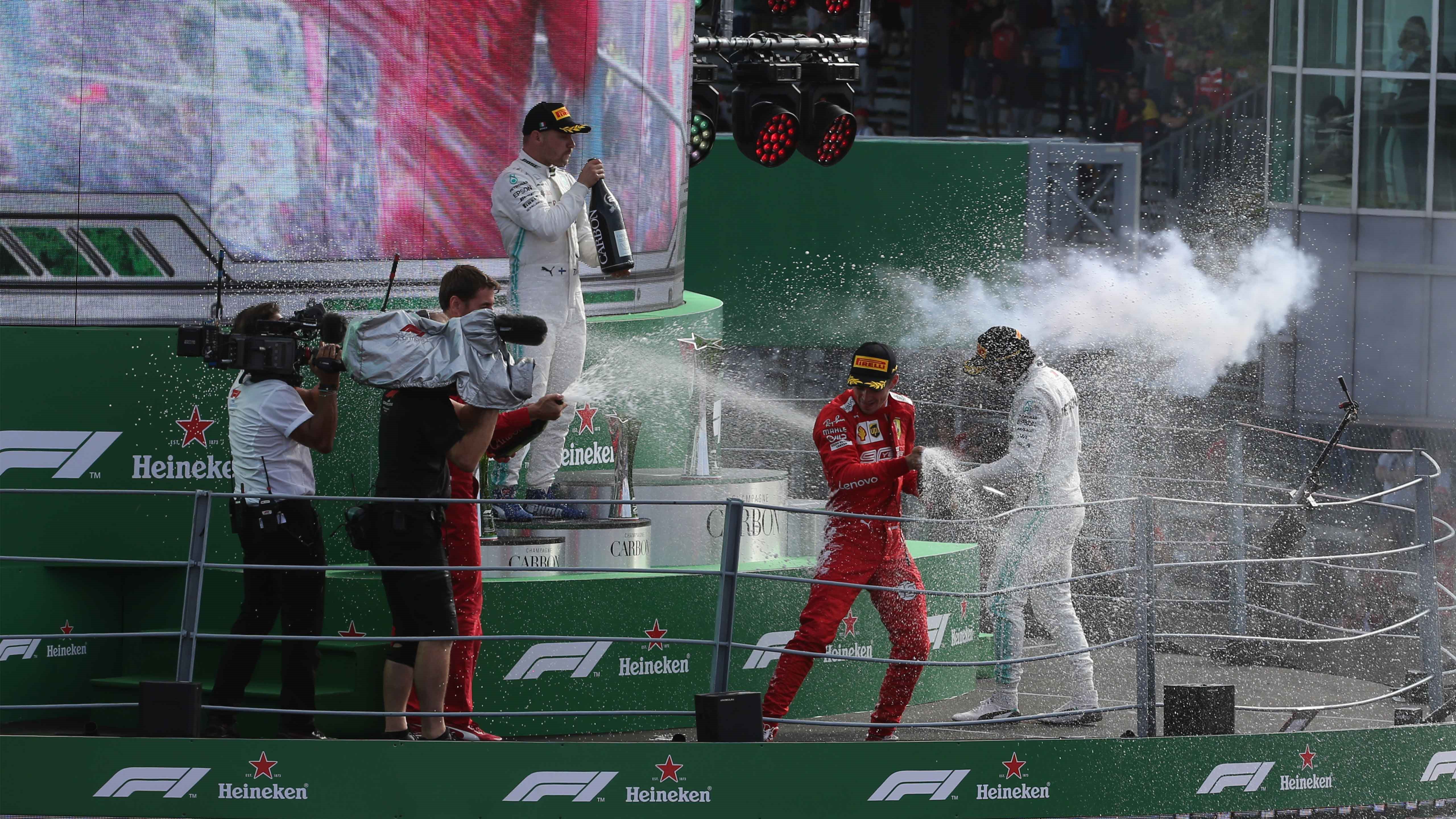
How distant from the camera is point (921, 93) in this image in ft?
67.1

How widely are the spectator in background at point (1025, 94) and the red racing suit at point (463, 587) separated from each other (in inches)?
520

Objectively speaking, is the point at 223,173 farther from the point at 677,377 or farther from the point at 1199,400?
the point at 1199,400

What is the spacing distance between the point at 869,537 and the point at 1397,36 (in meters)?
14.9

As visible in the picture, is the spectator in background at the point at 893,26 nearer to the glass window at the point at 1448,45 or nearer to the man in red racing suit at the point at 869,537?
the glass window at the point at 1448,45

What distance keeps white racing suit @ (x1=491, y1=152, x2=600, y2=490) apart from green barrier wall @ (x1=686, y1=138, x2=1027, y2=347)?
27.8ft

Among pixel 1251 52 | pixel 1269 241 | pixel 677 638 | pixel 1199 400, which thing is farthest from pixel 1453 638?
pixel 1251 52

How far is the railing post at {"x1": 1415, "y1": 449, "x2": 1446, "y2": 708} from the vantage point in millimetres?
8422

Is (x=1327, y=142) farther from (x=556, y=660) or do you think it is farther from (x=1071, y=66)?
(x=556, y=660)

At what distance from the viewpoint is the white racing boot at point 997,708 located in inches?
350

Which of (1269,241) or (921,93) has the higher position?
(921,93)

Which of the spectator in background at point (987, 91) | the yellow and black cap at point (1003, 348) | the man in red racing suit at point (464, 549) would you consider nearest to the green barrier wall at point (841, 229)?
the spectator in background at point (987, 91)

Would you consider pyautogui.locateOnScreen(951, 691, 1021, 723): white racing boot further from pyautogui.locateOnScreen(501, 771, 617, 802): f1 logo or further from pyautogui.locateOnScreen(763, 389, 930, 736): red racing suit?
pyautogui.locateOnScreen(501, 771, 617, 802): f1 logo

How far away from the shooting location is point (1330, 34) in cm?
2095

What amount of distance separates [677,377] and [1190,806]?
404 centimetres
